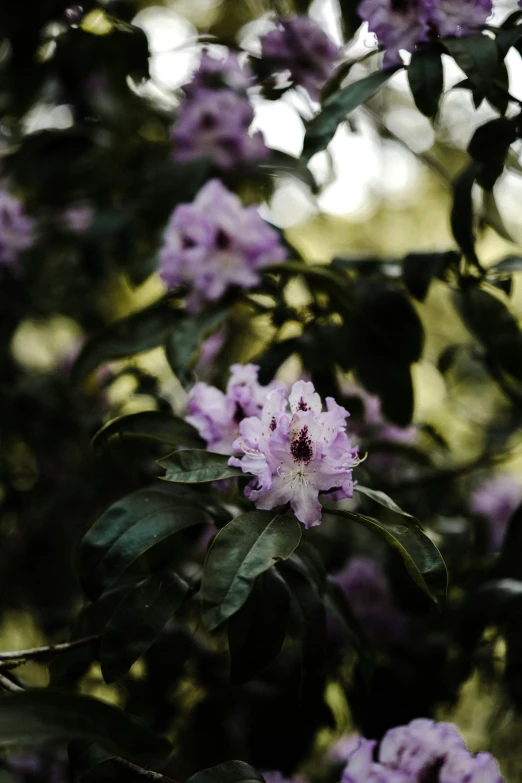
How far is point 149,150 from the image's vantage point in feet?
6.23

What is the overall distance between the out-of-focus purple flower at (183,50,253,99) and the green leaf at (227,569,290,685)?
124 cm

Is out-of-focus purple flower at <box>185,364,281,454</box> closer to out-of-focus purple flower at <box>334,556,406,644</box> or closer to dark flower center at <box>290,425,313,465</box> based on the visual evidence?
dark flower center at <box>290,425,313,465</box>

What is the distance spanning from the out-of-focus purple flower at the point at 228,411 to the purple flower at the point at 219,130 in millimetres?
821

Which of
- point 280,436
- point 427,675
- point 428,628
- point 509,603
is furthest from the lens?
point 428,628

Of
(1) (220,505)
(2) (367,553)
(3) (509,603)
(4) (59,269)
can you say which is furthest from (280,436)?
(4) (59,269)

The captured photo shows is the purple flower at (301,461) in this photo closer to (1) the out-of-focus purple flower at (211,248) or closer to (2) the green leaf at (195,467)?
(2) the green leaf at (195,467)

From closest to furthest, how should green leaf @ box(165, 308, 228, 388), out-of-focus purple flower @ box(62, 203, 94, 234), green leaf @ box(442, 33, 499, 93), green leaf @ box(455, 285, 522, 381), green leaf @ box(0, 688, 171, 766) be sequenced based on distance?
green leaf @ box(0, 688, 171, 766) → green leaf @ box(442, 33, 499, 93) → green leaf @ box(165, 308, 228, 388) → green leaf @ box(455, 285, 522, 381) → out-of-focus purple flower @ box(62, 203, 94, 234)

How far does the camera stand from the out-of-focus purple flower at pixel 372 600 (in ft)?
5.16

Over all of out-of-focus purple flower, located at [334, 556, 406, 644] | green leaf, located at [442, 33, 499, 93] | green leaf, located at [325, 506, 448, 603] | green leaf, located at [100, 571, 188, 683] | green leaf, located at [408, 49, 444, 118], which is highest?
green leaf, located at [442, 33, 499, 93]

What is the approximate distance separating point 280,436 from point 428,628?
35.2 inches

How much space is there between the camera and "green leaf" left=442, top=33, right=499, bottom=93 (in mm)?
937

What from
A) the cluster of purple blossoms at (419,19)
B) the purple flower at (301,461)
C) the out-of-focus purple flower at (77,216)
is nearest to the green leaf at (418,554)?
the purple flower at (301,461)

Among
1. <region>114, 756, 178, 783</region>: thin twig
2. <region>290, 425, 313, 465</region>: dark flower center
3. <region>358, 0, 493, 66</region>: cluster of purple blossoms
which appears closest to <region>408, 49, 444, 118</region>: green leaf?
<region>358, 0, 493, 66</region>: cluster of purple blossoms

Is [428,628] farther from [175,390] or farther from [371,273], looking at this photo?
[175,390]
